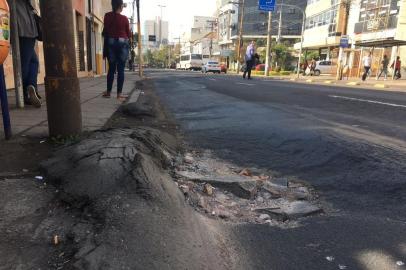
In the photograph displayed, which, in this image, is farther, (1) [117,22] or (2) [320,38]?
(2) [320,38]

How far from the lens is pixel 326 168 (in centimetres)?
356

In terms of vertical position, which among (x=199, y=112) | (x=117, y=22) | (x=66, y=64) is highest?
(x=117, y=22)

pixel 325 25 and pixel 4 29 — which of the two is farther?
pixel 325 25

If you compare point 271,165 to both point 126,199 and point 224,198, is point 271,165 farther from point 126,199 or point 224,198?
point 126,199

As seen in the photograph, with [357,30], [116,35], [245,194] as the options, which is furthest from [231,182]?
[357,30]

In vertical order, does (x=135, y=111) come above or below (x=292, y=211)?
above

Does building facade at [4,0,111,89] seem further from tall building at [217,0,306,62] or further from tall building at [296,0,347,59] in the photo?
tall building at [217,0,306,62]

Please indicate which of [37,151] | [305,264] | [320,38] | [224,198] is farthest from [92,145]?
[320,38]

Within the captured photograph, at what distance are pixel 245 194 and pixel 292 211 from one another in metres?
0.40

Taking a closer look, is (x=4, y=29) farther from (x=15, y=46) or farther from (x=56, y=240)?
(x=15, y=46)

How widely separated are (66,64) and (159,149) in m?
1.05

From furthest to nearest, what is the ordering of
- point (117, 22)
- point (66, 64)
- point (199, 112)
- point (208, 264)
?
point (199, 112)
point (117, 22)
point (66, 64)
point (208, 264)

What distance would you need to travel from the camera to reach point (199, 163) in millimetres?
3623

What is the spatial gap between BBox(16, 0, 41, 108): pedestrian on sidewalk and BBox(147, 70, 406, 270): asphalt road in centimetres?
210
